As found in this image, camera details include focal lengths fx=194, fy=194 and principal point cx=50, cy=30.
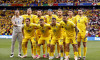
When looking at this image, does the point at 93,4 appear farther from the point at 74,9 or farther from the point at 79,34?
the point at 79,34

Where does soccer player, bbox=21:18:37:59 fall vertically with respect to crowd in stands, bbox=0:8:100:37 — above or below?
above

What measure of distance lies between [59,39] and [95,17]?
25139 millimetres

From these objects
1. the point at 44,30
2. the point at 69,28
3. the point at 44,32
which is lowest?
the point at 44,32

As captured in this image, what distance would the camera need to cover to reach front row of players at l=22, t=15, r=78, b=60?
9.24 metres

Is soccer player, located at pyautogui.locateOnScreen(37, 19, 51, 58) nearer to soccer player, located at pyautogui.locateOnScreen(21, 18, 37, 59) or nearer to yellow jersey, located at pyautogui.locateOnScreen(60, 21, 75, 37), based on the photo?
soccer player, located at pyautogui.locateOnScreen(21, 18, 37, 59)

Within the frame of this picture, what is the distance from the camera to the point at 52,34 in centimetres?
1001

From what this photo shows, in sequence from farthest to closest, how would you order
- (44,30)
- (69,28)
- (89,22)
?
1. (89,22)
2. (44,30)
3. (69,28)

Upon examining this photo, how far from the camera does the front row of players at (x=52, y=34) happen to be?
9.24 metres

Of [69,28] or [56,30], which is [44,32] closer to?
[56,30]

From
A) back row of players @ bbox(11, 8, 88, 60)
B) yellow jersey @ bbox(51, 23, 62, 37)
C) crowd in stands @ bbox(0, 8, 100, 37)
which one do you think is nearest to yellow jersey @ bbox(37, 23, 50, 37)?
back row of players @ bbox(11, 8, 88, 60)

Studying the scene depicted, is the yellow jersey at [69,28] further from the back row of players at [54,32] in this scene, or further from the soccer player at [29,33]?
the soccer player at [29,33]

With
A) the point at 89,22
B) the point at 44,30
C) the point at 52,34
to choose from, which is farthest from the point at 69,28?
the point at 89,22

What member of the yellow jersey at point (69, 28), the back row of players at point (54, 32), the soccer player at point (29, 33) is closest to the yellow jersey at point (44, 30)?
the back row of players at point (54, 32)

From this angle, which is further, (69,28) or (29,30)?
(29,30)
